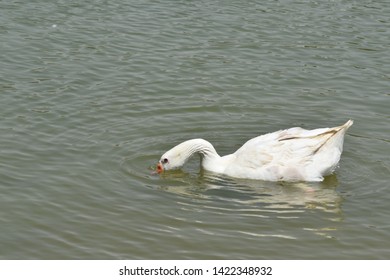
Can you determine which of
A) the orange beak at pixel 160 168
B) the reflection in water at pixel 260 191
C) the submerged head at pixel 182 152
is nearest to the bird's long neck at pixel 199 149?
the submerged head at pixel 182 152

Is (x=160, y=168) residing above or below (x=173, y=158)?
below

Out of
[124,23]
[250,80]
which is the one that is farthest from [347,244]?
[124,23]

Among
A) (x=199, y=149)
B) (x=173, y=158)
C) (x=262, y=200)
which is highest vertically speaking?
(x=199, y=149)

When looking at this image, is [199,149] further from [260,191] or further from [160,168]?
[260,191]

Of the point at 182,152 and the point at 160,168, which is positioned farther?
the point at 182,152

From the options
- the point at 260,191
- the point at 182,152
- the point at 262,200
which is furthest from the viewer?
the point at 182,152

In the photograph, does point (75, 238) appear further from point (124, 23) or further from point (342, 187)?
point (124, 23)

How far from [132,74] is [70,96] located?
1.69 m

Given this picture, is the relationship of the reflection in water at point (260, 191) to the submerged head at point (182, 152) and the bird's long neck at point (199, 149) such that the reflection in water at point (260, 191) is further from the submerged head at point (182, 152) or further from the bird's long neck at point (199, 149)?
the bird's long neck at point (199, 149)

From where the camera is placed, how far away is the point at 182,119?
15242 millimetres

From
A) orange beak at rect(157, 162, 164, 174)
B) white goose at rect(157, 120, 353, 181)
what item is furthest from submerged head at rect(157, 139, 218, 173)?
white goose at rect(157, 120, 353, 181)

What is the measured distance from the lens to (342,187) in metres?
13.0

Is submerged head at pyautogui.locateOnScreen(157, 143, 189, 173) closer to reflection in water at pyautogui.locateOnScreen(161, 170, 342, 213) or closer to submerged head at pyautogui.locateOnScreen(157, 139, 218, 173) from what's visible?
submerged head at pyautogui.locateOnScreen(157, 139, 218, 173)

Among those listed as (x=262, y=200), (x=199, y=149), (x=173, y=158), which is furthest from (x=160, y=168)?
(x=262, y=200)
